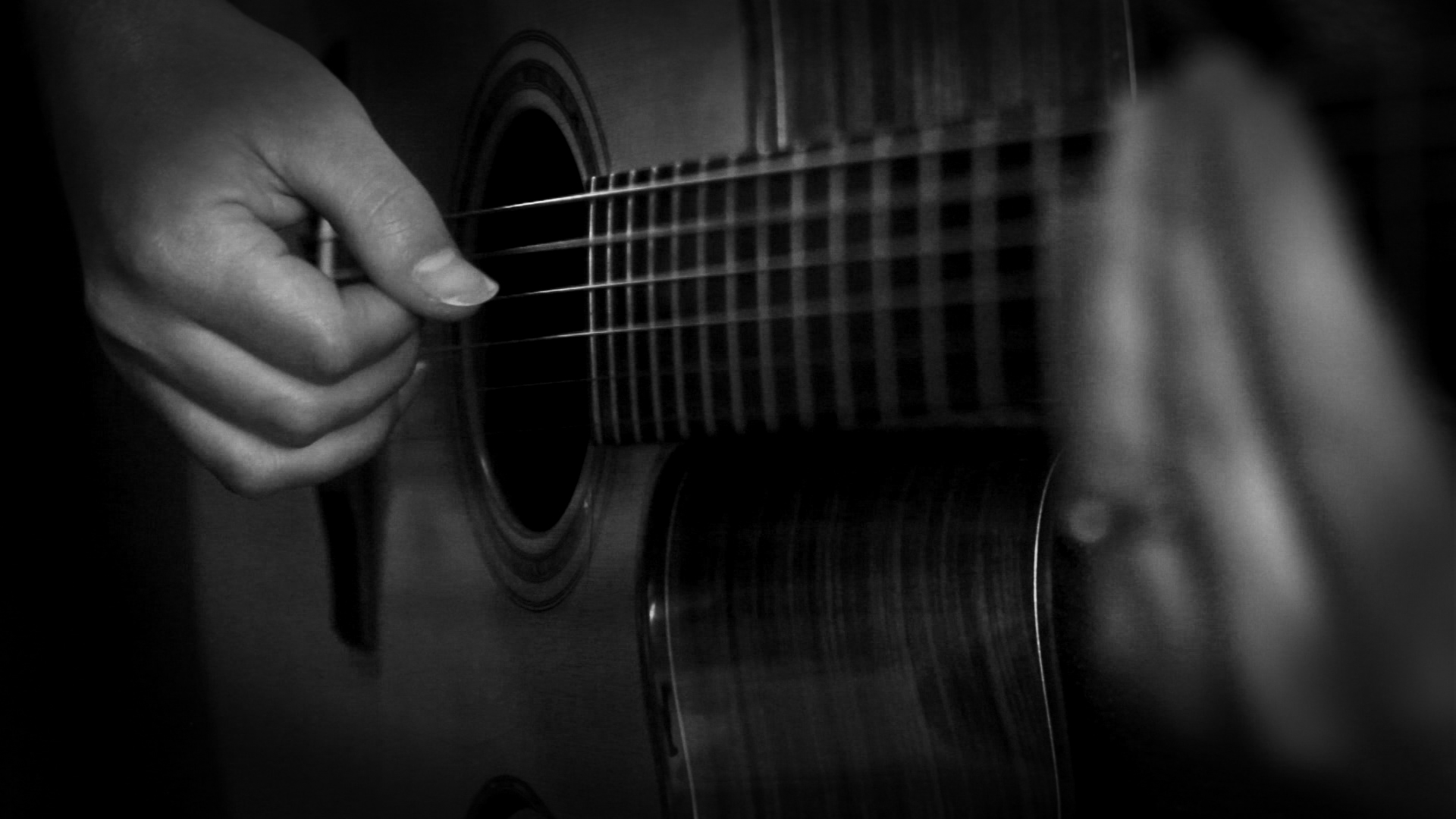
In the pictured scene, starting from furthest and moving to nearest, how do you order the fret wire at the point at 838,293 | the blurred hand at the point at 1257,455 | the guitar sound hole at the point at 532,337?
the guitar sound hole at the point at 532,337 → the fret wire at the point at 838,293 → the blurred hand at the point at 1257,455

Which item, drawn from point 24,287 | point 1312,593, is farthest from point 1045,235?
point 24,287

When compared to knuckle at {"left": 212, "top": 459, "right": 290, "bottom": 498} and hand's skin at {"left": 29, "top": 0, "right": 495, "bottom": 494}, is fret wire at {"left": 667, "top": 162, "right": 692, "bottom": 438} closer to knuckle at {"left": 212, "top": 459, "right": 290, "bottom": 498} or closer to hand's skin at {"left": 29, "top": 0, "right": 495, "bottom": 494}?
hand's skin at {"left": 29, "top": 0, "right": 495, "bottom": 494}

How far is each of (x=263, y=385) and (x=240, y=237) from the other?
0.21ft

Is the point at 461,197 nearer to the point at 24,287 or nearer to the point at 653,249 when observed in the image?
the point at 653,249

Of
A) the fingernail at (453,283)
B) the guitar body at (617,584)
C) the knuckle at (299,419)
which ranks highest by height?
the fingernail at (453,283)

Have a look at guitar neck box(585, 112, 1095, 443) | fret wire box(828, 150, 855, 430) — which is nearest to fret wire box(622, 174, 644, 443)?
guitar neck box(585, 112, 1095, 443)

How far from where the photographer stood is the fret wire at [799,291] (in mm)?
437

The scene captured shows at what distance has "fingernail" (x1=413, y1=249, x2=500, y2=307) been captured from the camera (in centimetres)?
50

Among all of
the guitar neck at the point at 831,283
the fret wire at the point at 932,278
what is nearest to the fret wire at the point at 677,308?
the guitar neck at the point at 831,283

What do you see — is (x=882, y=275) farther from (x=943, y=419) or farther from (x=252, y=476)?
(x=252, y=476)

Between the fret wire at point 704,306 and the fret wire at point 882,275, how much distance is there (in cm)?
8

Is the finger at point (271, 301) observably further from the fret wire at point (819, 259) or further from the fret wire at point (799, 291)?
the fret wire at point (799, 291)

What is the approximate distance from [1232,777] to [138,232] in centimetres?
48

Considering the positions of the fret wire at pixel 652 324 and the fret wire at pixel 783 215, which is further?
the fret wire at pixel 652 324
